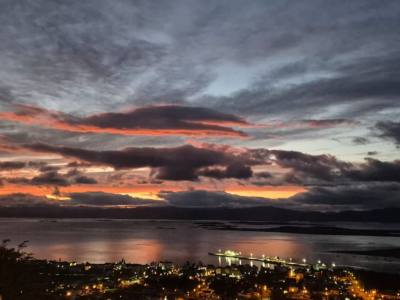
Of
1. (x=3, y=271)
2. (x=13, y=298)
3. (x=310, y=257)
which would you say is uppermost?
(x=3, y=271)

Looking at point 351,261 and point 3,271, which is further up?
point 3,271

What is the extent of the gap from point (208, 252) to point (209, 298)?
5838 cm

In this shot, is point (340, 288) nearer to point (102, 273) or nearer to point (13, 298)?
point (102, 273)

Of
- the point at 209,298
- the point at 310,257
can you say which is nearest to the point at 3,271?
the point at 209,298

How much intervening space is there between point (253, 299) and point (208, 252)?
58.7 m

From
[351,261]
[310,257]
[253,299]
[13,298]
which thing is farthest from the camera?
[310,257]

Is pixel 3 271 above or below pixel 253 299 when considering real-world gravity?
above

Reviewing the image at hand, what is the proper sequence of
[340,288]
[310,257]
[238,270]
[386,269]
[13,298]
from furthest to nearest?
1. [310,257]
2. [386,269]
3. [238,270]
4. [340,288]
5. [13,298]

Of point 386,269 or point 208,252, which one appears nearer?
point 386,269

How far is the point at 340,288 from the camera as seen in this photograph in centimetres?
3841

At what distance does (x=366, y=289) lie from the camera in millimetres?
40344

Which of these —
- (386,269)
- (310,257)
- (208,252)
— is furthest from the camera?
(208,252)

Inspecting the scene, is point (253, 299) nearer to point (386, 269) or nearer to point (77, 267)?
point (77, 267)

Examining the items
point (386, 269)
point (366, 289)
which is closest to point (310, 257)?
point (386, 269)
